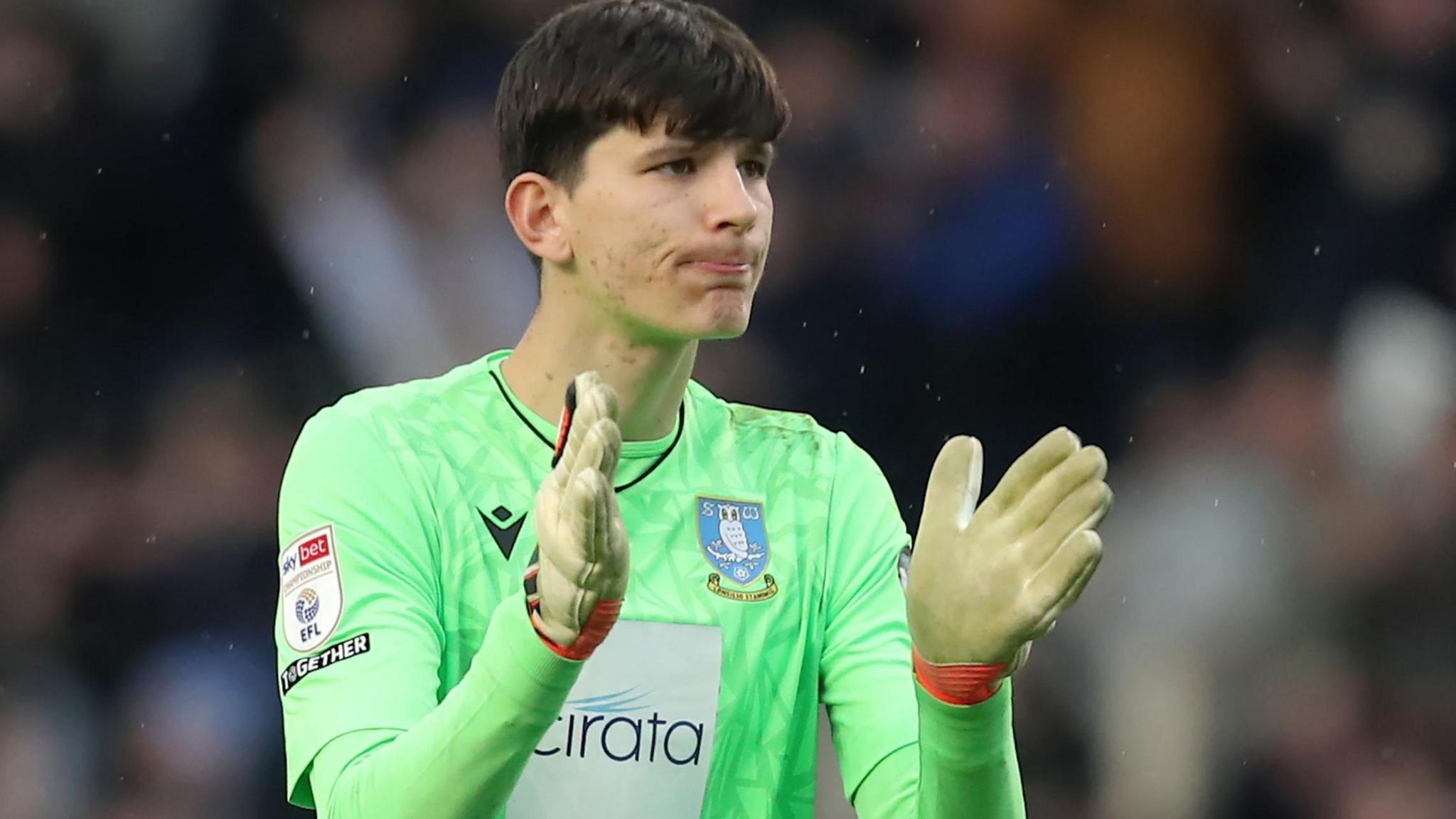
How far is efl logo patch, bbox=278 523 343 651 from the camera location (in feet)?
9.43

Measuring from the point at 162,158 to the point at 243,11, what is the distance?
0.47m

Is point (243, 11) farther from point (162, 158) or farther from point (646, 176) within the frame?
point (646, 176)

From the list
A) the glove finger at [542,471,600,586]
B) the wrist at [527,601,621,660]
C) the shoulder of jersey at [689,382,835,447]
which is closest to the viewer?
the glove finger at [542,471,600,586]

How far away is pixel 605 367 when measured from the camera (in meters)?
3.16

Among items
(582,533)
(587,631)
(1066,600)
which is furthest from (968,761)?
(582,533)

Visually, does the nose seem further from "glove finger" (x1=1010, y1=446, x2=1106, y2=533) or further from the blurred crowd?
the blurred crowd

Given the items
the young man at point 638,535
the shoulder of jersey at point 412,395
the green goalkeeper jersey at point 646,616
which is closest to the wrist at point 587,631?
the young man at point 638,535

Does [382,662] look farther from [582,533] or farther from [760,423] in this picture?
[760,423]

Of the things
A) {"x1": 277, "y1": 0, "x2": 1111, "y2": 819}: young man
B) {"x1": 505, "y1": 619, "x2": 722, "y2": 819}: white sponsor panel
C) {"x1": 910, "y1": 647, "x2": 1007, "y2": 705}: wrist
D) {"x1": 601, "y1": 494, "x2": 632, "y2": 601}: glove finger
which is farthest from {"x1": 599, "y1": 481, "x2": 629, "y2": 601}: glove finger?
{"x1": 505, "y1": 619, "x2": 722, "y2": 819}: white sponsor panel

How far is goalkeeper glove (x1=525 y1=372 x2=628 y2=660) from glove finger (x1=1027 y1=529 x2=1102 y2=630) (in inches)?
18.5

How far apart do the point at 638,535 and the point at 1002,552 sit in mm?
945

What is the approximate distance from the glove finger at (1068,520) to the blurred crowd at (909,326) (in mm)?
2901

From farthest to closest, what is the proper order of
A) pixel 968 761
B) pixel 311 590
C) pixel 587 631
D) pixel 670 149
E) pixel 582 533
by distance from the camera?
1. pixel 670 149
2. pixel 311 590
3. pixel 968 761
4. pixel 587 631
5. pixel 582 533

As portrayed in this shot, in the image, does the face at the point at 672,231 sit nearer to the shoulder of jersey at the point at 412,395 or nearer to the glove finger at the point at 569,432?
the shoulder of jersey at the point at 412,395
